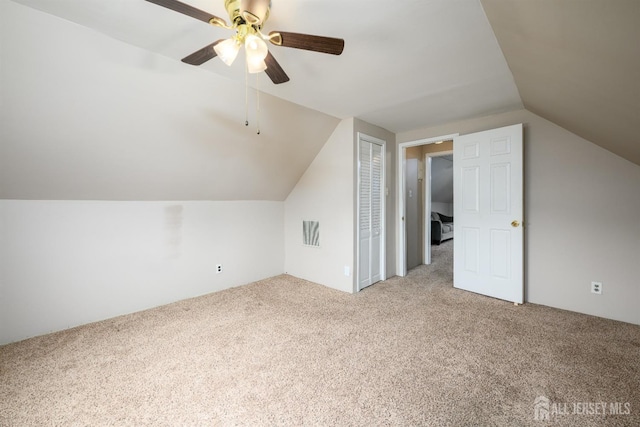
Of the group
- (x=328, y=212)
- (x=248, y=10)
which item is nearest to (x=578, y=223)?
(x=328, y=212)

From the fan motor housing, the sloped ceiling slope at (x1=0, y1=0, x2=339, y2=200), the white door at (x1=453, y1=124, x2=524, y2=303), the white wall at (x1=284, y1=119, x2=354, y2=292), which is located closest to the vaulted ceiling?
the sloped ceiling slope at (x1=0, y1=0, x2=339, y2=200)

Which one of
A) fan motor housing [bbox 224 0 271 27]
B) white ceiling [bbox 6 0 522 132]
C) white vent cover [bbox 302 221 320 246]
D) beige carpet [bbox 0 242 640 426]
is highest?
white ceiling [bbox 6 0 522 132]

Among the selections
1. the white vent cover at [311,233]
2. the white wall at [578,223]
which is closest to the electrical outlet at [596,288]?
the white wall at [578,223]

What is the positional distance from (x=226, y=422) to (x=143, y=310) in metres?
2.04

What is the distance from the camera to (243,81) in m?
2.36

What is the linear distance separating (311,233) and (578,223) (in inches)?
122

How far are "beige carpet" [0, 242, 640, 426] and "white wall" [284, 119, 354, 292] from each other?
32.1 inches

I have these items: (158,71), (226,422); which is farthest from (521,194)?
(158,71)

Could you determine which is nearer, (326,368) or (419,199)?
(326,368)

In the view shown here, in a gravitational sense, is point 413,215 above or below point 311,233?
above

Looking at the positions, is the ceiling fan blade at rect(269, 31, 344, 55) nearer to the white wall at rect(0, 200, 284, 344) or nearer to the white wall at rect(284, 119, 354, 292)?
the white wall at rect(284, 119, 354, 292)

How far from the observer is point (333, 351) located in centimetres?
204

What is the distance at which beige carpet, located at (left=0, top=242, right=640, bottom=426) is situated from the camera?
1.44m

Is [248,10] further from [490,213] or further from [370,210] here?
[490,213]
